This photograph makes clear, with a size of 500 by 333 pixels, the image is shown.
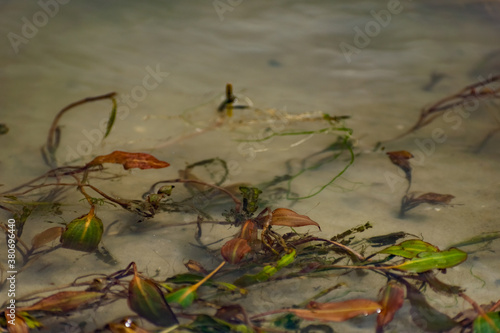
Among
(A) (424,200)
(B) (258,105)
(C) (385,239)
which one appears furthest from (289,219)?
(B) (258,105)

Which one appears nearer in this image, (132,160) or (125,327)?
(125,327)

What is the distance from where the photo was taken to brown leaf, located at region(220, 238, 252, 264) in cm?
138

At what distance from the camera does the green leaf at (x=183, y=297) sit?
1.26 meters

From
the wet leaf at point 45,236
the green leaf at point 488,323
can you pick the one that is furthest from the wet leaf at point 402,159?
the wet leaf at point 45,236

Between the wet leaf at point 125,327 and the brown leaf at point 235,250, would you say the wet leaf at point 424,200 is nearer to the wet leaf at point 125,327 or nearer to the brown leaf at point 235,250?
the brown leaf at point 235,250

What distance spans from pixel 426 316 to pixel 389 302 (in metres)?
0.10

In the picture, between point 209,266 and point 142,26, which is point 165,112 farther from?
point 209,266

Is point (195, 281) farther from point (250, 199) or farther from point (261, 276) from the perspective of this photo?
point (250, 199)

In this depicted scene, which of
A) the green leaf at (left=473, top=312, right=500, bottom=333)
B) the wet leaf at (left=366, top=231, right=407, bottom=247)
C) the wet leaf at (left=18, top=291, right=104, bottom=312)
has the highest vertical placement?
the green leaf at (left=473, top=312, right=500, bottom=333)

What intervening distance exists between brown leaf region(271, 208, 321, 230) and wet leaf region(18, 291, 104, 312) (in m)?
0.56

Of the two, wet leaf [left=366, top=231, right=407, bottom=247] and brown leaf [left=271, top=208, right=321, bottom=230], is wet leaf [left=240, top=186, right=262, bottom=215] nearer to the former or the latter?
brown leaf [left=271, top=208, right=321, bottom=230]

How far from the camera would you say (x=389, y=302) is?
1276 mm

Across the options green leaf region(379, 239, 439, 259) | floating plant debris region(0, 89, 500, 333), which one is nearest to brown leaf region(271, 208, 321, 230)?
floating plant debris region(0, 89, 500, 333)

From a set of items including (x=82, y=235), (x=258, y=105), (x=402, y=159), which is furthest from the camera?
(x=258, y=105)
